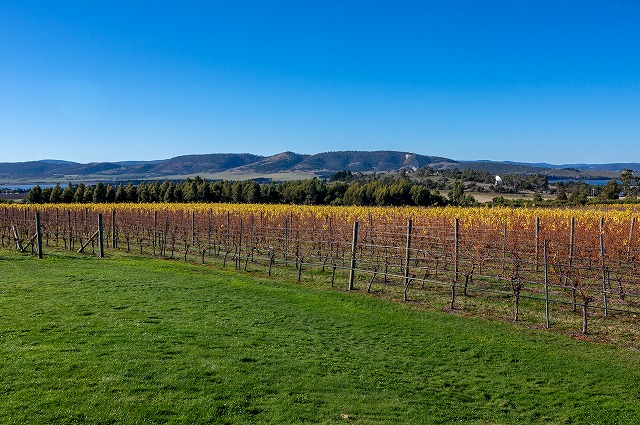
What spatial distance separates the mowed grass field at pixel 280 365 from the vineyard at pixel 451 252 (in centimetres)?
311

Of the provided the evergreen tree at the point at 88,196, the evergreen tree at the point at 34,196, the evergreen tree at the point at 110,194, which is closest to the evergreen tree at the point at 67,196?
the evergreen tree at the point at 88,196

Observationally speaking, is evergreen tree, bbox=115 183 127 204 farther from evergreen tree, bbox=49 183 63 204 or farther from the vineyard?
the vineyard

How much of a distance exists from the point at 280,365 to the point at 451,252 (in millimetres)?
13623

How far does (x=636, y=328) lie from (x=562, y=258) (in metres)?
4.58

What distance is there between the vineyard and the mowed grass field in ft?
10.2

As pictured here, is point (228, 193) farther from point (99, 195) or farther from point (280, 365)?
point (280, 365)

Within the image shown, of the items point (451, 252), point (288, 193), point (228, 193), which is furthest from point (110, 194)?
point (451, 252)

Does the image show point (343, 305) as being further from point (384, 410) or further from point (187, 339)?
point (384, 410)

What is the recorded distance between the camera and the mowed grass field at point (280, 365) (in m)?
6.11

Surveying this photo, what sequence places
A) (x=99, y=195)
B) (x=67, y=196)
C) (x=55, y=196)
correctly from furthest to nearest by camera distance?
(x=67, y=196) < (x=55, y=196) < (x=99, y=195)

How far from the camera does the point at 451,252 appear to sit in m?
20.0

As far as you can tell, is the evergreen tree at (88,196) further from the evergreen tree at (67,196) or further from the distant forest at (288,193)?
the evergreen tree at (67,196)

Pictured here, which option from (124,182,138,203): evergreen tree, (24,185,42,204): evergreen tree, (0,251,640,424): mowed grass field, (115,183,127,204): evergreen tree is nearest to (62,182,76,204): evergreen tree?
(24,185,42,204): evergreen tree

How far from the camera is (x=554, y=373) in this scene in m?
8.34
